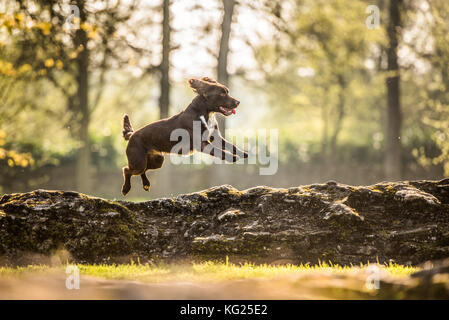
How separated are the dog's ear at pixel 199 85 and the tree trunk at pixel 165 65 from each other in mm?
9475

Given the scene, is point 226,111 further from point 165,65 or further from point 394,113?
point 394,113

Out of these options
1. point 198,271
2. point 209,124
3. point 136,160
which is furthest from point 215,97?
point 198,271

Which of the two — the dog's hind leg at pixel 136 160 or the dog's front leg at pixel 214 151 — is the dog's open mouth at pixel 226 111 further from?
the dog's hind leg at pixel 136 160

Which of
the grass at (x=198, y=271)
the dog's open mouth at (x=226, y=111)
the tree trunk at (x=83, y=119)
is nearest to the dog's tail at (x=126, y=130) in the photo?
the dog's open mouth at (x=226, y=111)

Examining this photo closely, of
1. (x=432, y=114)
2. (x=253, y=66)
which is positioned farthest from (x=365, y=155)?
(x=253, y=66)

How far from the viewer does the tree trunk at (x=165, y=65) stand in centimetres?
1579

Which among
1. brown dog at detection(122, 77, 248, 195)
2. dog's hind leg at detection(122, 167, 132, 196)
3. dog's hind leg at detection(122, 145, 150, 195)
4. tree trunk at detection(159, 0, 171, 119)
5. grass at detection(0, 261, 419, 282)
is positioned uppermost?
tree trunk at detection(159, 0, 171, 119)

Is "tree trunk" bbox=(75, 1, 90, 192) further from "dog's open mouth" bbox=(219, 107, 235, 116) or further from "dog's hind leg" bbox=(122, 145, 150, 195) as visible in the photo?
"dog's open mouth" bbox=(219, 107, 235, 116)

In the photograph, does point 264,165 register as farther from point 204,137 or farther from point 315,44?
point 204,137

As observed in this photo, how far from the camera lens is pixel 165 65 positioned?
16062 millimetres

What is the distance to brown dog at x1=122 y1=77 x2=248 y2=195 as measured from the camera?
6.55 metres

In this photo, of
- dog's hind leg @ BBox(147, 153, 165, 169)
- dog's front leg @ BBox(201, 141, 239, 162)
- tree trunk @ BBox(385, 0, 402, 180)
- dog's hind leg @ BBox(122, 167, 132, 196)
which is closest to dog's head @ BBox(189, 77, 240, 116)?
dog's front leg @ BBox(201, 141, 239, 162)

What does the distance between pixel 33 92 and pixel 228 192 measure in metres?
11.9

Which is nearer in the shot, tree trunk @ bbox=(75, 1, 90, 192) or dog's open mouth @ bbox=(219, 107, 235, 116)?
dog's open mouth @ bbox=(219, 107, 235, 116)
